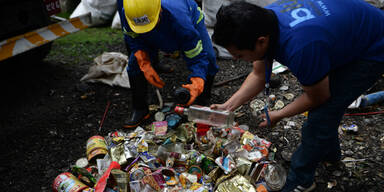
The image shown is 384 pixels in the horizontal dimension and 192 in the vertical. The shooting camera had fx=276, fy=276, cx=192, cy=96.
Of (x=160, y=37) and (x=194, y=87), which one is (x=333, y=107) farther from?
(x=160, y=37)

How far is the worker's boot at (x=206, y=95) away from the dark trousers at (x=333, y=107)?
56.1 inches

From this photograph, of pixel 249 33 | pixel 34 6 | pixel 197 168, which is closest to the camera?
pixel 249 33

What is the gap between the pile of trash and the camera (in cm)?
208

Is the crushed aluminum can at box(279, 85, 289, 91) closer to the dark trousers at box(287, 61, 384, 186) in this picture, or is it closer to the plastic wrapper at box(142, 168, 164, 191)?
the dark trousers at box(287, 61, 384, 186)

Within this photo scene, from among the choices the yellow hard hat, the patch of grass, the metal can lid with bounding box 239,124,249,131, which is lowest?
the patch of grass

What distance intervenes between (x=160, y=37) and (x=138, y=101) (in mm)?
777

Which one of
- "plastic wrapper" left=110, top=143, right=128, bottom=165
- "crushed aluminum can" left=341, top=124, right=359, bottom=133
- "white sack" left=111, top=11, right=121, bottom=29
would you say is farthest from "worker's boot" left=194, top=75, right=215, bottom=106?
"white sack" left=111, top=11, right=121, bottom=29

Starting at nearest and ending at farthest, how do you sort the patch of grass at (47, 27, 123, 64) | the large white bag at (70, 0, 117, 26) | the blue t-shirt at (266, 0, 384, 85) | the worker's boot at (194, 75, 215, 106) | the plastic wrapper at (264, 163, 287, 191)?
the blue t-shirt at (266, 0, 384, 85)
the plastic wrapper at (264, 163, 287, 191)
the worker's boot at (194, 75, 215, 106)
the patch of grass at (47, 27, 123, 64)
the large white bag at (70, 0, 117, 26)

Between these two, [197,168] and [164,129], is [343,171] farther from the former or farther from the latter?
[164,129]

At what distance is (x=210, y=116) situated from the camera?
237 centimetres

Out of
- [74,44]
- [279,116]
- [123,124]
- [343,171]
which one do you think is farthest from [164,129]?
[74,44]

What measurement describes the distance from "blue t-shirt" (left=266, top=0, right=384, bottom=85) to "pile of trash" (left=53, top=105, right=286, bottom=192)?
0.95m

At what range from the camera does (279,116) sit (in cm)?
166

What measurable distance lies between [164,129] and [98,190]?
0.89 meters
